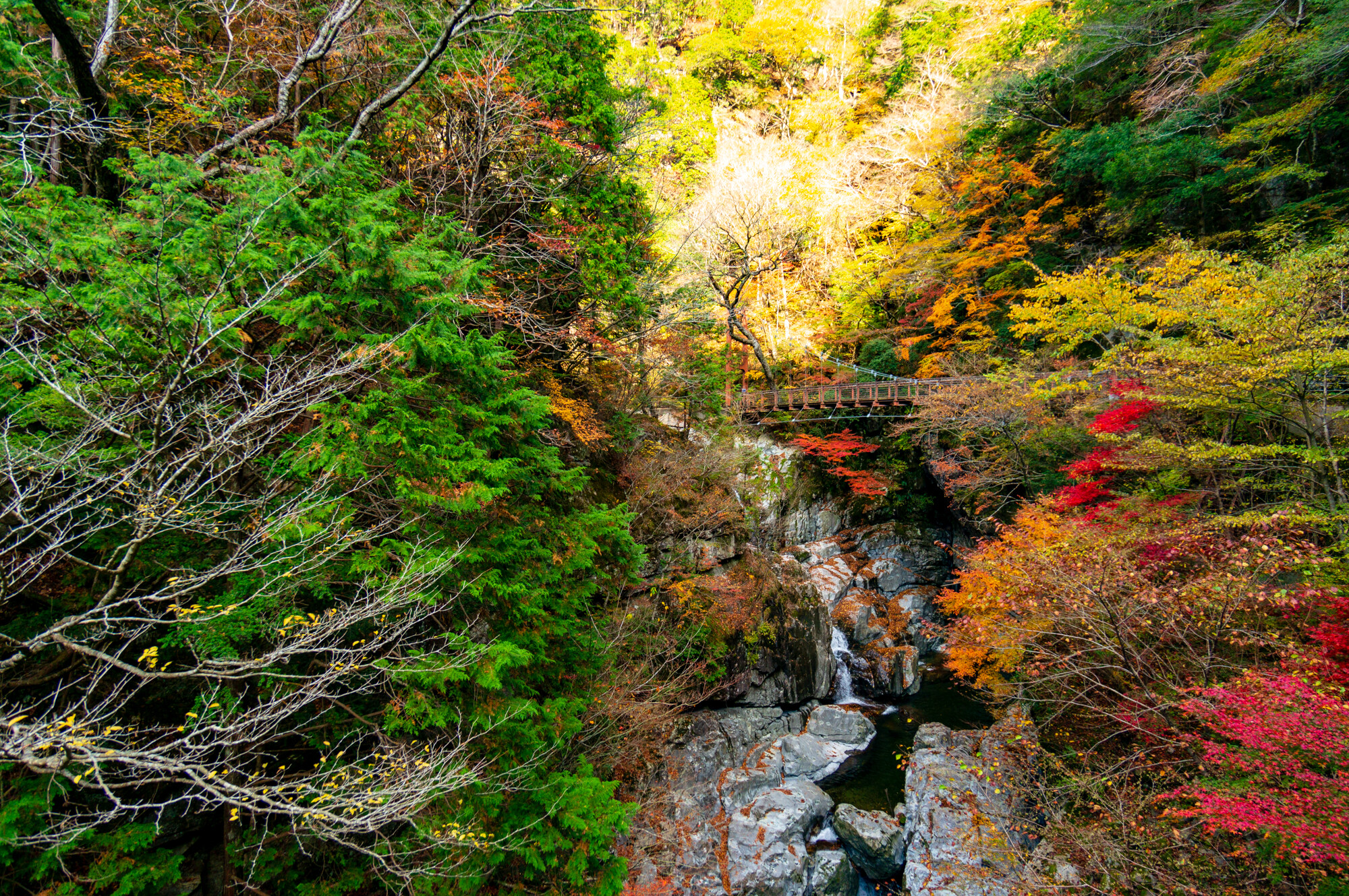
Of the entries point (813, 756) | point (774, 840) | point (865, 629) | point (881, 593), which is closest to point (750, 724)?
point (813, 756)

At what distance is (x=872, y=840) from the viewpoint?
22.3 feet

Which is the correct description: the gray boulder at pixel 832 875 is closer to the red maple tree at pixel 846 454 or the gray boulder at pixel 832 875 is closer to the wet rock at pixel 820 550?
the wet rock at pixel 820 550

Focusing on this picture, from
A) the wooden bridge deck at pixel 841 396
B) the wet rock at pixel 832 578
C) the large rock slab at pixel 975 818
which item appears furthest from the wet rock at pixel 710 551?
the wooden bridge deck at pixel 841 396

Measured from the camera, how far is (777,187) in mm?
16641

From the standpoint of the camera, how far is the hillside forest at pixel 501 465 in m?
3.05

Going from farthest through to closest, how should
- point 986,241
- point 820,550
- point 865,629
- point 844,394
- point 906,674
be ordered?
1. point 844,394
2. point 820,550
3. point 986,241
4. point 865,629
5. point 906,674

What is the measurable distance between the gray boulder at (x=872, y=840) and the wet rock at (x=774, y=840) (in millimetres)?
367

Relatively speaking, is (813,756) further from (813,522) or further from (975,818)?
(813,522)

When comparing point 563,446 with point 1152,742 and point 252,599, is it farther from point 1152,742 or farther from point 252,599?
point 1152,742

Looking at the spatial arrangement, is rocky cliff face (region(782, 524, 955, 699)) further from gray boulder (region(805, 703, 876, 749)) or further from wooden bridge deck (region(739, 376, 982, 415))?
wooden bridge deck (region(739, 376, 982, 415))

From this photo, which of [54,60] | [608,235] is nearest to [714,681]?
[608,235]

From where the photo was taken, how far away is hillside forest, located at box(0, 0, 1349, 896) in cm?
305

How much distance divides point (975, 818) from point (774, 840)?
279 centimetres

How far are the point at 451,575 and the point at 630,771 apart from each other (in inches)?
200
